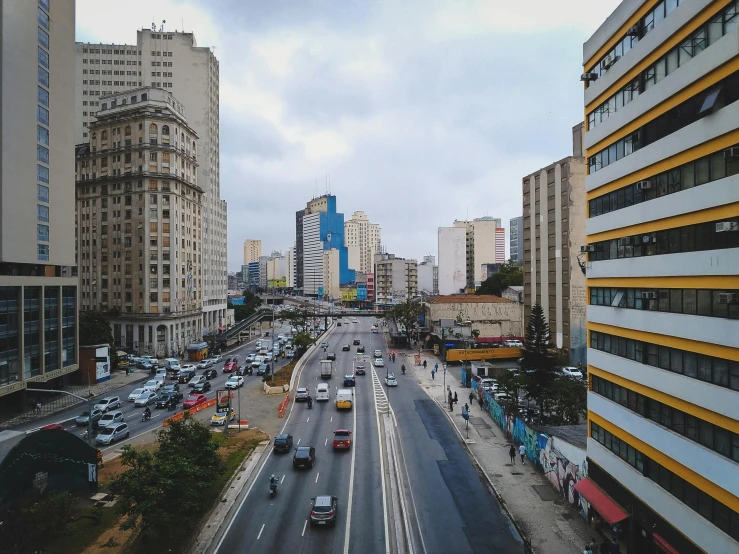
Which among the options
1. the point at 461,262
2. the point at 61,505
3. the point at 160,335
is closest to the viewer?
the point at 61,505

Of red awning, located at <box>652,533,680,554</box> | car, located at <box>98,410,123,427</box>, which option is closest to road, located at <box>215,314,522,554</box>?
red awning, located at <box>652,533,680,554</box>

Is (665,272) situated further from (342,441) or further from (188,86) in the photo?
(188,86)

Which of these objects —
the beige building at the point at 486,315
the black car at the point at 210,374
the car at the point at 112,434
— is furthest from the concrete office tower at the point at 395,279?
the car at the point at 112,434

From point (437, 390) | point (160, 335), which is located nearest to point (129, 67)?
point (160, 335)

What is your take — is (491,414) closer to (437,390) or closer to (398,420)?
(398,420)

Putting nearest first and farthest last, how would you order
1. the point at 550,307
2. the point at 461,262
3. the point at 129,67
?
the point at 550,307 < the point at 129,67 < the point at 461,262

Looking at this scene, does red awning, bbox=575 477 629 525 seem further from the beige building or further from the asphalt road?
the beige building

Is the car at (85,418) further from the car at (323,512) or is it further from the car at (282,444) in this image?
the car at (323,512)
